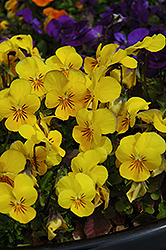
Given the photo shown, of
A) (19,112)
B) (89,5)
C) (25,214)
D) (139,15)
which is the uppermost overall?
(19,112)

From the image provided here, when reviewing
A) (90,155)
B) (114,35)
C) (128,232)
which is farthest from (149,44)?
(114,35)

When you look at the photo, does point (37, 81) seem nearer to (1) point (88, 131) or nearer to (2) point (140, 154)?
(1) point (88, 131)

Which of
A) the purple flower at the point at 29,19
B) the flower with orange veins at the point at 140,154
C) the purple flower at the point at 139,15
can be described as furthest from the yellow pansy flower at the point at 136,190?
the purple flower at the point at 29,19

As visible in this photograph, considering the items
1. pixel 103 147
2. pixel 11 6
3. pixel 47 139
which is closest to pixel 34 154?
pixel 47 139

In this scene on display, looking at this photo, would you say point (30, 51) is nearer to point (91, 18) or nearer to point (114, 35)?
point (114, 35)

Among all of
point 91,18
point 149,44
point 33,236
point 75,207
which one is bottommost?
point 91,18
